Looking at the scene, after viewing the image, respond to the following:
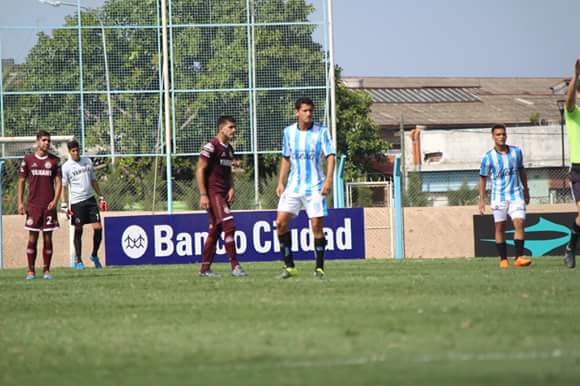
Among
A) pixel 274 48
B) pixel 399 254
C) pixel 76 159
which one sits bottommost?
pixel 399 254

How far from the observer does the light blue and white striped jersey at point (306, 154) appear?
13211 mm

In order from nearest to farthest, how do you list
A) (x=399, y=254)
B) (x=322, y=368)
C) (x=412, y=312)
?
(x=322, y=368), (x=412, y=312), (x=399, y=254)

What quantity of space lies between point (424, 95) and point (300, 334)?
85.8 meters

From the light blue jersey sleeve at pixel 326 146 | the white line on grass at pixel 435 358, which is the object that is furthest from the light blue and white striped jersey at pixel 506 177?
the white line on grass at pixel 435 358

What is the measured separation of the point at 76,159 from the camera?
20.0 meters

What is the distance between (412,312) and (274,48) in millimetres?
20673

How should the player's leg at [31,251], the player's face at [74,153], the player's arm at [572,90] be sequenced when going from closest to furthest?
1. the player's arm at [572,90]
2. the player's leg at [31,251]
3. the player's face at [74,153]

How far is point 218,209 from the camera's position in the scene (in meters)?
14.2

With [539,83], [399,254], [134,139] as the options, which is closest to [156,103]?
[134,139]

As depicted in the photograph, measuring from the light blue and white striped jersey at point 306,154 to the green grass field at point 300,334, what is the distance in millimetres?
1385

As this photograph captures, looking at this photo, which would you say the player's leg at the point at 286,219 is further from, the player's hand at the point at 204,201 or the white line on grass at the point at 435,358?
the white line on grass at the point at 435,358

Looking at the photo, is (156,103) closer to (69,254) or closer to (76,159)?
(69,254)

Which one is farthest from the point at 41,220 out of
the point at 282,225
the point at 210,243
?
the point at 282,225

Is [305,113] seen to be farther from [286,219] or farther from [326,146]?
[286,219]
